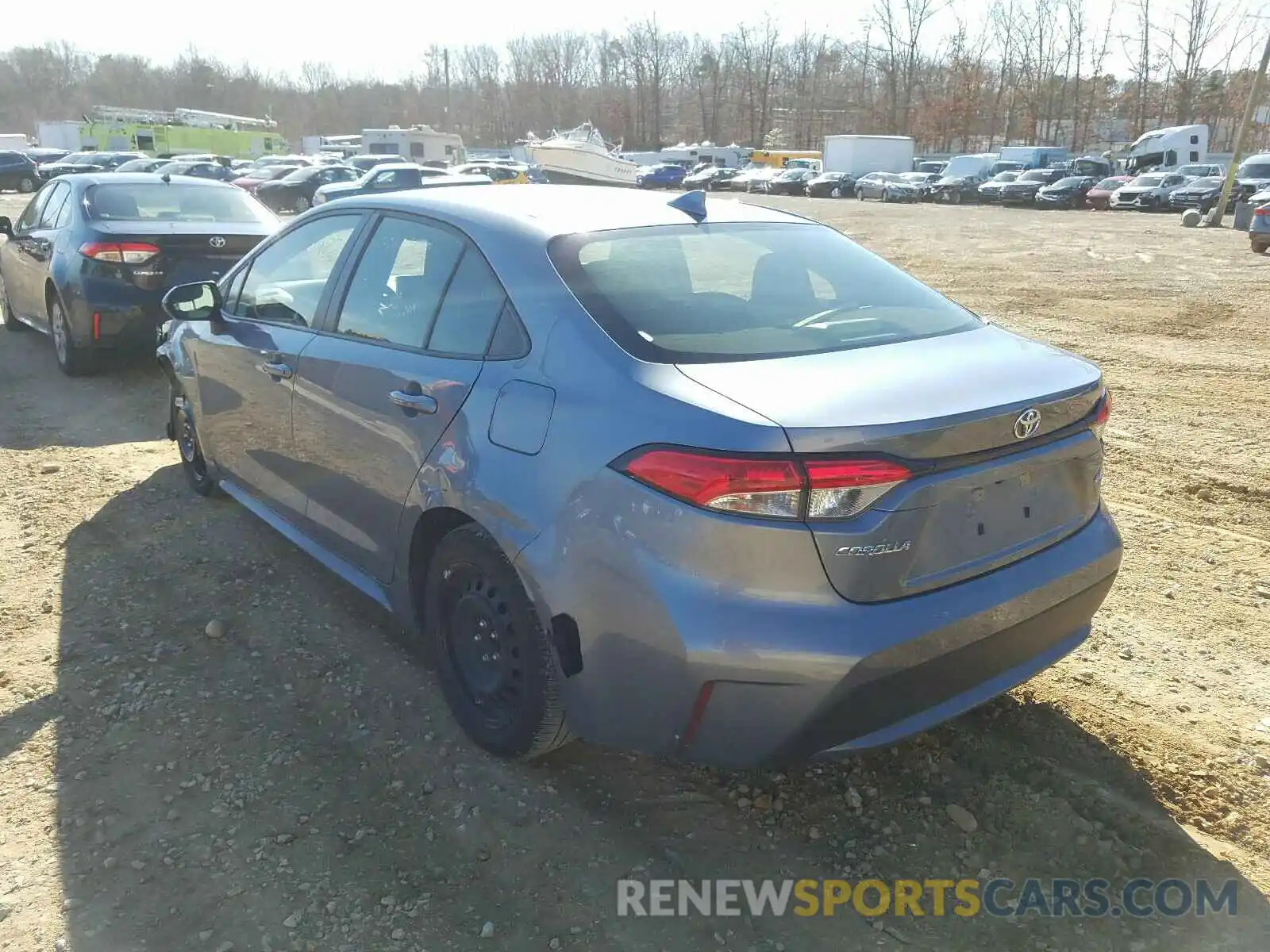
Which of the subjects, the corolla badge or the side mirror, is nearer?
the corolla badge

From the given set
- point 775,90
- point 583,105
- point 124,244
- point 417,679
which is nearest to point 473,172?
point 124,244

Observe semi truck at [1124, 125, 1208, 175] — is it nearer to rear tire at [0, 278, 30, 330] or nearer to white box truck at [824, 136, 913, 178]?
white box truck at [824, 136, 913, 178]

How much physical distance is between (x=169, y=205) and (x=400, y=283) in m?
5.63

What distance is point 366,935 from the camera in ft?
7.68

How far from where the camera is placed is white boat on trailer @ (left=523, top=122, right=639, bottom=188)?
37219mm

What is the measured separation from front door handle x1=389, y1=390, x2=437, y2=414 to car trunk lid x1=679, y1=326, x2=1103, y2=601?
89cm

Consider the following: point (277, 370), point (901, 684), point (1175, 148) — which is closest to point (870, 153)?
point (1175, 148)

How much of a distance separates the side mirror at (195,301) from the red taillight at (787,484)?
3.12 m

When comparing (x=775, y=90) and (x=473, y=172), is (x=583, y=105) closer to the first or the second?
(x=775, y=90)

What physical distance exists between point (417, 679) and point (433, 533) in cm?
74

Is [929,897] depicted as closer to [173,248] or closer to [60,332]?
[173,248]

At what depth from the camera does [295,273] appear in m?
4.02

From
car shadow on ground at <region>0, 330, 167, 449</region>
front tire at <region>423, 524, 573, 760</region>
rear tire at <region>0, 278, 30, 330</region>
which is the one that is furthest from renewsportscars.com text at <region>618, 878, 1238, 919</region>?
rear tire at <region>0, 278, 30, 330</region>

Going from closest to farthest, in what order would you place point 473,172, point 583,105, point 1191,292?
1. point 1191,292
2. point 473,172
3. point 583,105
